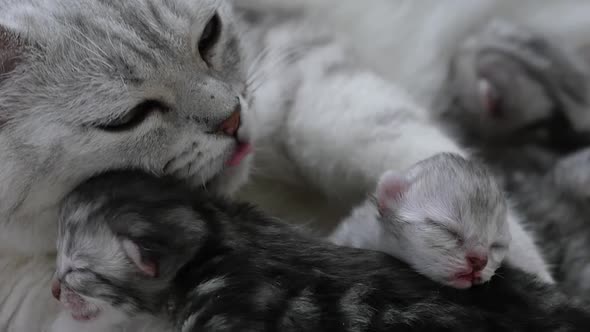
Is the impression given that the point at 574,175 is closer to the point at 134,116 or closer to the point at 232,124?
the point at 232,124

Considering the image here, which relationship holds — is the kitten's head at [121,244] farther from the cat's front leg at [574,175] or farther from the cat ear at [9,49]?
the cat's front leg at [574,175]

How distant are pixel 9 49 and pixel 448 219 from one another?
67 cm

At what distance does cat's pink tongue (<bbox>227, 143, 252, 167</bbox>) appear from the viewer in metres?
1.19

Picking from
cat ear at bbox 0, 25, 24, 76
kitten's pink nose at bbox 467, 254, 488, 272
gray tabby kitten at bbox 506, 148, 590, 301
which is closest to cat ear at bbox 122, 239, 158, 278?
cat ear at bbox 0, 25, 24, 76

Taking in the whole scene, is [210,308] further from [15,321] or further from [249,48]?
[249,48]

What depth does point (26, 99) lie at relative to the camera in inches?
42.0

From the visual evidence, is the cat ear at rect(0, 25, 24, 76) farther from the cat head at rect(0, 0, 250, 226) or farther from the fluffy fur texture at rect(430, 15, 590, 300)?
the fluffy fur texture at rect(430, 15, 590, 300)

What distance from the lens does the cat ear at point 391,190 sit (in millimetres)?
1160

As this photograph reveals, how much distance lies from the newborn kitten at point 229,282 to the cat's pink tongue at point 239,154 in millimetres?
96

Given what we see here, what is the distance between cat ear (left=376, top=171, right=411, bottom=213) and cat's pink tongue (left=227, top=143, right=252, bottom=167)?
221 millimetres

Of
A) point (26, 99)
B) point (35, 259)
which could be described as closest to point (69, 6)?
point (26, 99)

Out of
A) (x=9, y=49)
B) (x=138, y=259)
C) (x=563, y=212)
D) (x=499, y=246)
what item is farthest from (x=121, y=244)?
(x=563, y=212)

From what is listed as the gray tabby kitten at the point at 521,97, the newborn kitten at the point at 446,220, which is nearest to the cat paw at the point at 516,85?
the gray tabby kitten at the point at 521,97

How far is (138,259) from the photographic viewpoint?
40.9 inches
